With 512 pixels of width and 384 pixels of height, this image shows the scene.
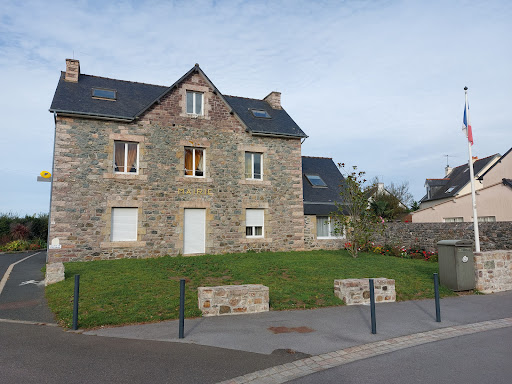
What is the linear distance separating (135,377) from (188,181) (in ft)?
44.0

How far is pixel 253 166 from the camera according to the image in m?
19.3

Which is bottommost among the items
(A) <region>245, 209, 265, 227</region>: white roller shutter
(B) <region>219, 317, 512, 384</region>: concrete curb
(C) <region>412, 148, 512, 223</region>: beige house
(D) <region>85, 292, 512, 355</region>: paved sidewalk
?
(B) <region>219, 317, 512, 384</region>: concrete curb

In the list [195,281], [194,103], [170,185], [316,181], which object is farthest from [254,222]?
[195,281]

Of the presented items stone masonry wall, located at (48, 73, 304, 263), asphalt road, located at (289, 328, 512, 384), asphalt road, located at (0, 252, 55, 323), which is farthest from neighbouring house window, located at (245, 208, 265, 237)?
asphalt road, located at (289, 328, 512, 384)

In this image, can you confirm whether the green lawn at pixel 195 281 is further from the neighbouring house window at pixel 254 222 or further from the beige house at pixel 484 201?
the beige house at pixel 484 201

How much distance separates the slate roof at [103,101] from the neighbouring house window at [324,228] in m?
11.1

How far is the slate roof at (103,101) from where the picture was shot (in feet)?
52.6

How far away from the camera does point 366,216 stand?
17594 mm

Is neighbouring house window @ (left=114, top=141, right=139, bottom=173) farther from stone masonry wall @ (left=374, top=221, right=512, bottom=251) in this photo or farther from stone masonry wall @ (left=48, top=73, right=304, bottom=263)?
stone masonry wall @ (left=374, top=221, right=512, bottom=251)

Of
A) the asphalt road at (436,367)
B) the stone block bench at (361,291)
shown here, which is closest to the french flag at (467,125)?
the stone block bench at (361,291)

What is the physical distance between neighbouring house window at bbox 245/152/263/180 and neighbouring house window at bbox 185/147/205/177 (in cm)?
243

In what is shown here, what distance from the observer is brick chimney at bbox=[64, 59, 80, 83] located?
18.0 meters

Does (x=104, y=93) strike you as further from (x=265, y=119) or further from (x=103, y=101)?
(x=265, y=119)

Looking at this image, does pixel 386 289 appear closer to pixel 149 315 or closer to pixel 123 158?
pixel 149 315
